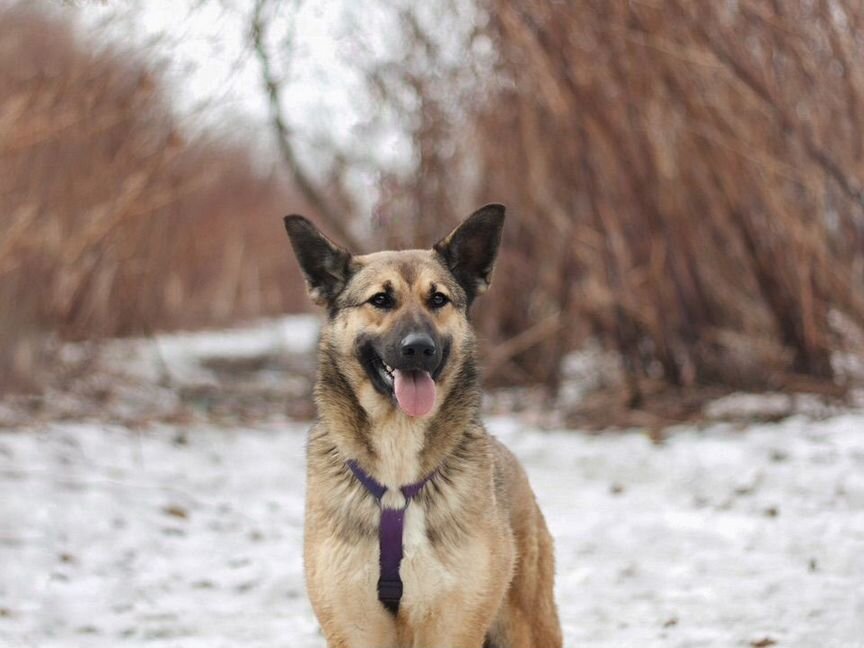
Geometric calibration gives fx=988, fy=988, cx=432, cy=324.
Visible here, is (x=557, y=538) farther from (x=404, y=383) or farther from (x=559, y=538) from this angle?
(x=404, y=383)

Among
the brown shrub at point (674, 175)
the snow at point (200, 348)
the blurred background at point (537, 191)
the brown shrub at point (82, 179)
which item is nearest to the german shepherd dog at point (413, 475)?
the blurred background at point (537, 191)

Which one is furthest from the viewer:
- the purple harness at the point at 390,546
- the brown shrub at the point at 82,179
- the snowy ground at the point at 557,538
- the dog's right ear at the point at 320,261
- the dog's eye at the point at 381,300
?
the brown shrub at the point at 82,179

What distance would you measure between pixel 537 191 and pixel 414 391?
742 centimetres

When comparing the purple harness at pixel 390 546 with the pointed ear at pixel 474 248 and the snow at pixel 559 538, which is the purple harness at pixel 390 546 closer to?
the pointed ear at pixel 474 248

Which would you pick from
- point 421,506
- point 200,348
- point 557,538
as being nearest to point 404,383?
point 421,506

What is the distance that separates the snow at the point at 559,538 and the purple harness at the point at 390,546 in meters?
1.37

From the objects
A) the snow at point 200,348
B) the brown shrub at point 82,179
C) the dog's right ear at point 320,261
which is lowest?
the snow at point 200,348

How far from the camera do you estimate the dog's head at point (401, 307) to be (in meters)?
3.68

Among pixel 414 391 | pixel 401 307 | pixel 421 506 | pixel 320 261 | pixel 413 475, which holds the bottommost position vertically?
pixel 421 506

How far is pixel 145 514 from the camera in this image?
6.71 meters

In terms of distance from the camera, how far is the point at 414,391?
3682 mm

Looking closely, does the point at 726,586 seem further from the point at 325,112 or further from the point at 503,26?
the point at 325,112

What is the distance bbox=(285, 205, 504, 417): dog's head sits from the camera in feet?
12.1

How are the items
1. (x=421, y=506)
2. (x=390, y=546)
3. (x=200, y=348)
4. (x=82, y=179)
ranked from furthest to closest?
1. (x=200, y=348)
2. (x=82, y=179)
3. (x=421, y=506)
4. (x=390, y=546)
